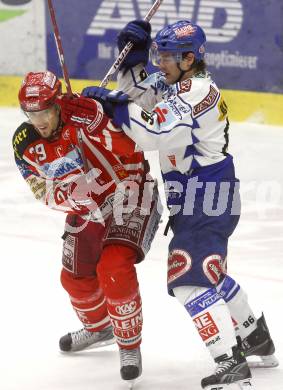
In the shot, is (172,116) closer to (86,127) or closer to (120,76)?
(86,127)

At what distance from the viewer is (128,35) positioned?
13.3 ft

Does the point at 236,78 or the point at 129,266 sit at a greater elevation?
the point at 129,266

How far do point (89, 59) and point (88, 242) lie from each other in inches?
174

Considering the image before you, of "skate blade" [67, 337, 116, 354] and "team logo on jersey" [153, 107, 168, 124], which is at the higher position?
"team logo on jersey" [153, 107, 168, 124]

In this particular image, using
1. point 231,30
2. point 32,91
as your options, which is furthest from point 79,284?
point 231,30

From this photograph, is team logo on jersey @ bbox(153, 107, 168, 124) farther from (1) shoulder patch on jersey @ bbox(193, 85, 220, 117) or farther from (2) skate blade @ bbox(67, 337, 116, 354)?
(2) skate blade @ bbox(67, 337, 116, 354)

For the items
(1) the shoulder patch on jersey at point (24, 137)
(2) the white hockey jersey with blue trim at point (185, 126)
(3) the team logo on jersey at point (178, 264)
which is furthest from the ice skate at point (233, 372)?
(1) the shoulder patch on jersey at point (24, 137)

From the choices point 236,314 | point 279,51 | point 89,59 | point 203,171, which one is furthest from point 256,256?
point 89,59

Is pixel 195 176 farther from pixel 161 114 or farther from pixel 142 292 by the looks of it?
pixel 142 292

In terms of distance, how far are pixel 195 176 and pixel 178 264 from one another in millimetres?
315

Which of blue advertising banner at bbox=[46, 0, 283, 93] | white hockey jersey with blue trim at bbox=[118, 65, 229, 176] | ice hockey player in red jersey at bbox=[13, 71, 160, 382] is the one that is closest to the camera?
white hockey jersey with blue trim at bbox=[118, 65, 229, 176]

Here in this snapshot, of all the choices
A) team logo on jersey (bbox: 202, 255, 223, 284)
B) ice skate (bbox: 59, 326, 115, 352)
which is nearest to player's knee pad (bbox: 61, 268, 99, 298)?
ice skate (bbox: 59, 326, 115, 352)

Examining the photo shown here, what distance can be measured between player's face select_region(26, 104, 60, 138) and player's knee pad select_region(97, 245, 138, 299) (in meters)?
0.48

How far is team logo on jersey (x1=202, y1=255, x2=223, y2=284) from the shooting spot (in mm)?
3566
